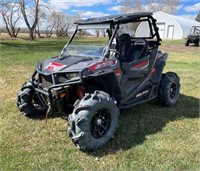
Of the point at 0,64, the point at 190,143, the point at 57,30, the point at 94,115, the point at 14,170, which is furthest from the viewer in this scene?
the point at 57,30

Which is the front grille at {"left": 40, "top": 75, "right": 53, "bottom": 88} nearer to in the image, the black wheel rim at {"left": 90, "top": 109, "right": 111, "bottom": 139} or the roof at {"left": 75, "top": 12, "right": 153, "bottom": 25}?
the black wheel rim at {"left": 90, "top": 109, "right": 111, "bottom": 139}

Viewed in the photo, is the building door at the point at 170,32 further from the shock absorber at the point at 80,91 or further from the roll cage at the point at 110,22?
the shock absorber at the point at 80,91

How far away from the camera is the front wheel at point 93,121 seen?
342 centimetres

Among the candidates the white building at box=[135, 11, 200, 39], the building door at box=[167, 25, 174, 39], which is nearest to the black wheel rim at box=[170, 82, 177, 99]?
the white building at box=[135, 11, 200, 39]

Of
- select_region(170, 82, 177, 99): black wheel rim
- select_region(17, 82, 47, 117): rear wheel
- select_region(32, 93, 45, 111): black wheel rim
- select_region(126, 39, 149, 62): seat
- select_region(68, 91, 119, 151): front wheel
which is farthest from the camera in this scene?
select_region(170, 82, 177, 99): black wheel rim

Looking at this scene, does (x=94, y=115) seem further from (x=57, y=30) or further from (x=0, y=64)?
(x=57, y=30)

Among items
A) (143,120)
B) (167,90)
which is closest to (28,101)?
(143,120)

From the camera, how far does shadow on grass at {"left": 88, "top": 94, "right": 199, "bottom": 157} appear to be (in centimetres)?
374

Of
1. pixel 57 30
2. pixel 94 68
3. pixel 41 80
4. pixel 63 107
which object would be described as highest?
pixel 94 68

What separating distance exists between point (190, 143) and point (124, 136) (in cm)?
92

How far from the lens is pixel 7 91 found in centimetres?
615

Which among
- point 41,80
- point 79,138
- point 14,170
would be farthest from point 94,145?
point 41,80

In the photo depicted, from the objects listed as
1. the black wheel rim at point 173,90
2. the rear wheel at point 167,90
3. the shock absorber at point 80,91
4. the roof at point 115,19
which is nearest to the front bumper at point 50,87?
the shock absorber at point 80,91

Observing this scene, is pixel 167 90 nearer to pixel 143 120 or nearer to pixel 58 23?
pixel 143 120
